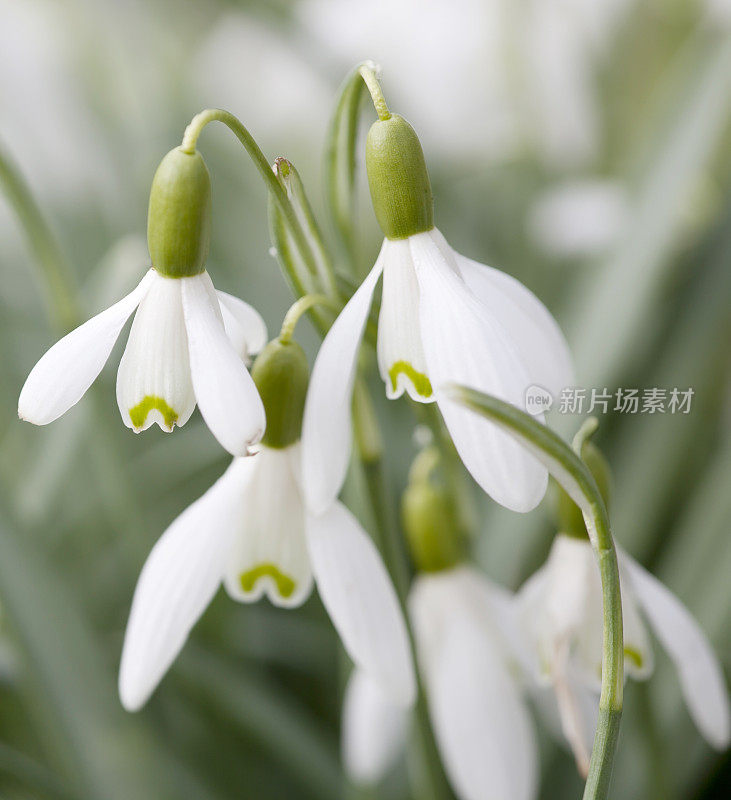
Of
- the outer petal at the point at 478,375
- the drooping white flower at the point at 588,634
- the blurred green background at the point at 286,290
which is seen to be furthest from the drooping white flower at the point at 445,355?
the blurred green background at the point at 286,290

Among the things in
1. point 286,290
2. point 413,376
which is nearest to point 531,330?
point 413,376

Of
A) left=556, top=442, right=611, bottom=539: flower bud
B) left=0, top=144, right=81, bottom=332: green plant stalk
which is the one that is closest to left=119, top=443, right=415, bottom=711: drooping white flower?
left=556, top=442, right=611, bottom=539: flower bud

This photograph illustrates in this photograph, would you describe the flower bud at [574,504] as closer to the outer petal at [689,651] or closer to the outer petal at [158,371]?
the outer petal at [689,651]

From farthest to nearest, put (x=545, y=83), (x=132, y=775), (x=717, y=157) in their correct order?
(x=545, y=83), (x=717, y=157), (x=132, y=775)

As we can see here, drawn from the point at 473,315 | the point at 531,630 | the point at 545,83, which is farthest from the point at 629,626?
the point at 545,83

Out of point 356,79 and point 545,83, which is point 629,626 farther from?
point 545,83

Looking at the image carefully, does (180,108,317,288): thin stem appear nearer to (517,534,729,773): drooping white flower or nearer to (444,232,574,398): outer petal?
(444,232,574,398): outer petal
